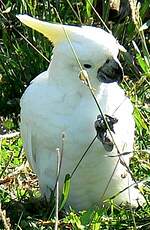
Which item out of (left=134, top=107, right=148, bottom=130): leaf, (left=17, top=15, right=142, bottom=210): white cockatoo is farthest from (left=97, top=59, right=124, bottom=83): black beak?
(left=134, top=107, right=148, bottom=130): leaf

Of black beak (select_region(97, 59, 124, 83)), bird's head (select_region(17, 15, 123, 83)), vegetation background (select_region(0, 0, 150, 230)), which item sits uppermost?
bird's head (select_region(17, 15, 123, 83))

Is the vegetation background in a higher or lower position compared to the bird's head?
lower

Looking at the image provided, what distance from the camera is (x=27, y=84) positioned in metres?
3.80

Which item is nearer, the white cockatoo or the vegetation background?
the white cockatoo

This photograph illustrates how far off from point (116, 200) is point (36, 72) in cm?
107

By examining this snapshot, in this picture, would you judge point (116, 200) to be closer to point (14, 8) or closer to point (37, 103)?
point (37, 103)

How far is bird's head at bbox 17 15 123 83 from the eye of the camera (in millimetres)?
2568

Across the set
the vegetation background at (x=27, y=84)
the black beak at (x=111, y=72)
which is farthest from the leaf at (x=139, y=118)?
the black beak at (x=111, y=72)

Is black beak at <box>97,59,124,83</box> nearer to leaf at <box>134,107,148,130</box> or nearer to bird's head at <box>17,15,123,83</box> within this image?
bird's head at <box>17,15,123,83</box>

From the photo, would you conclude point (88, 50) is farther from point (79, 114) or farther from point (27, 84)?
point (27, 84)

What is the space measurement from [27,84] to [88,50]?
4.13 feet

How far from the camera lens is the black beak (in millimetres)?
2582

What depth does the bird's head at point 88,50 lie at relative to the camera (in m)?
2.57

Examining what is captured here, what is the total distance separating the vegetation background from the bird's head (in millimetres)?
79
